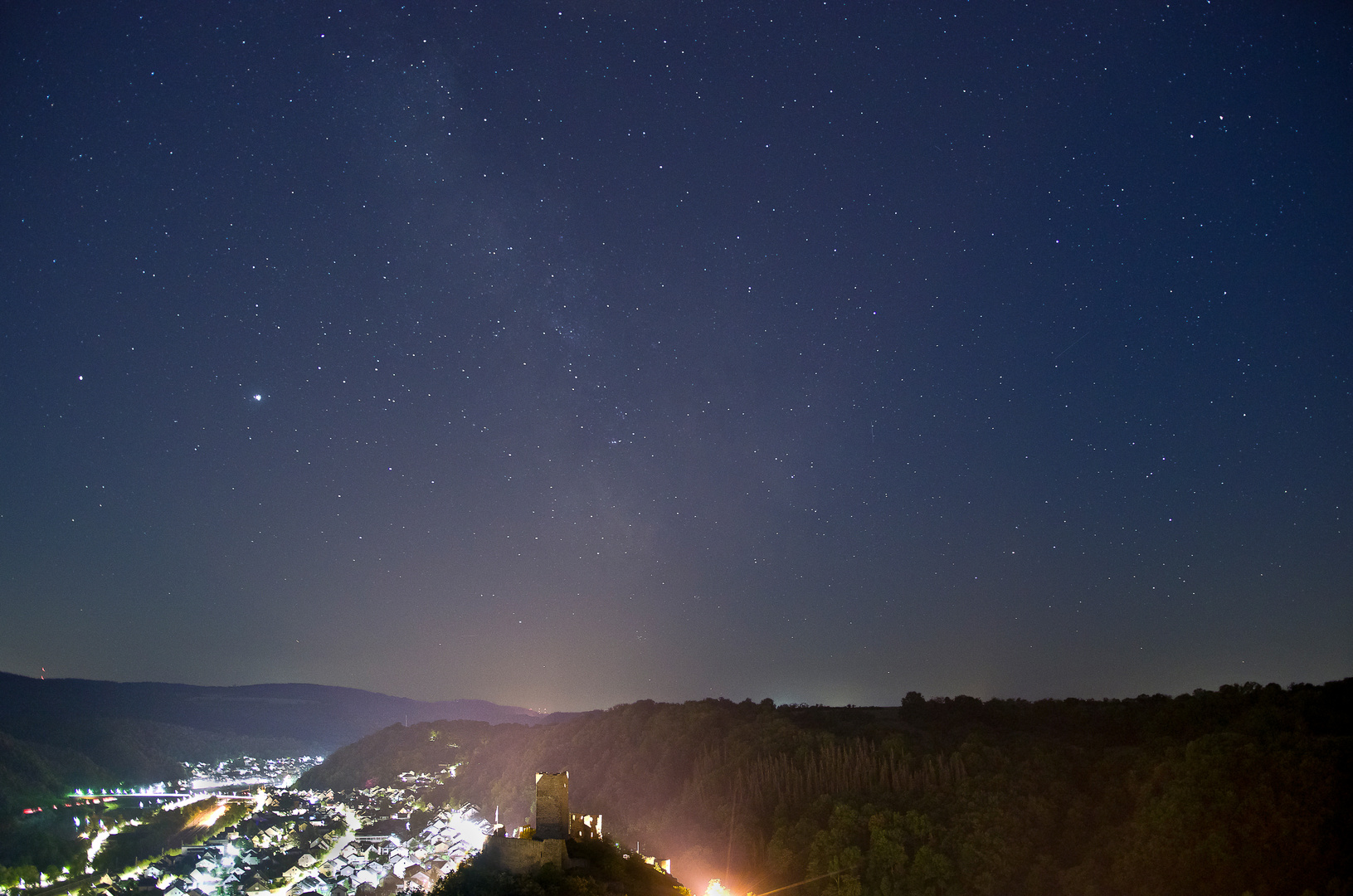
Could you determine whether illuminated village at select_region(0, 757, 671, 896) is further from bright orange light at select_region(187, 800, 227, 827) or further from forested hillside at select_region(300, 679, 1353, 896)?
forested hillside at select_region(300, 679, 1353, 896)

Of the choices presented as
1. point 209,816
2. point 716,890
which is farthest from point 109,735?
point 716,890

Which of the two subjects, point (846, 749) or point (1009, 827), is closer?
point (1009, 827)

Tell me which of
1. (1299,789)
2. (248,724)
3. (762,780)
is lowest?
(248,724)

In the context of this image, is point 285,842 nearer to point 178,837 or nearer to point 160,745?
point 178,837

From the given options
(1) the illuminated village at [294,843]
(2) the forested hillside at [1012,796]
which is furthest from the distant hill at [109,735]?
(2) the forested hillside at [1012,796]

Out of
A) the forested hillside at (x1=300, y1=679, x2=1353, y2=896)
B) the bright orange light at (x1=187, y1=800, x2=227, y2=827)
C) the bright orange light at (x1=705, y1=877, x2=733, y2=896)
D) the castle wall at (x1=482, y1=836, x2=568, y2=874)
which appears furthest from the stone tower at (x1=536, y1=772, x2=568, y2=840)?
the bright orange light at (x1=187, y1=800, x2=227, y2=827)

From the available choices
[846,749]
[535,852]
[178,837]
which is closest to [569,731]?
[178,837]

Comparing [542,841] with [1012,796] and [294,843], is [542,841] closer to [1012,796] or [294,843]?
[1012,796]

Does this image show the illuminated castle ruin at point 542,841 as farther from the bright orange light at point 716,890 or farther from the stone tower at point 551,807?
the bright orange light at point 716,890
